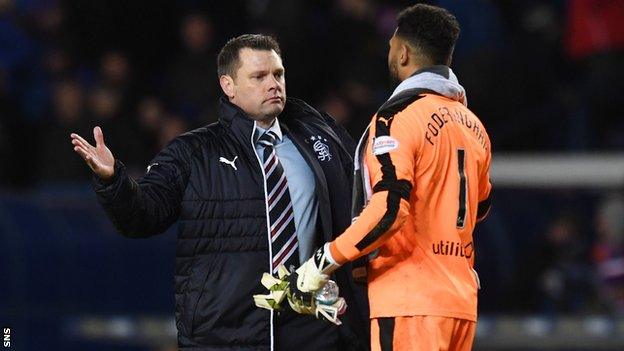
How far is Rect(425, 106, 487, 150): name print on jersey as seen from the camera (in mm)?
4887

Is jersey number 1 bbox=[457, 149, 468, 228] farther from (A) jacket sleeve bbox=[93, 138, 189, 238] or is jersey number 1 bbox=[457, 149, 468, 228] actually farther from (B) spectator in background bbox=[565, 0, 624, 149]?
(B) spectator in background bbox=[565, 0, 624, 149]

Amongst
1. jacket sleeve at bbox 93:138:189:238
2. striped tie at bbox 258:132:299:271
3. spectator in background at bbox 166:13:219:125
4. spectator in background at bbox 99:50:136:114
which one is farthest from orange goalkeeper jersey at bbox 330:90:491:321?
spectator in background at bbox 99:50:136:114

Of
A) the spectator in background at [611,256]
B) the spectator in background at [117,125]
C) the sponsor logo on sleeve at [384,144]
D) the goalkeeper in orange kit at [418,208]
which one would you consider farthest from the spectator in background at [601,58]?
the sponsor logo on sleeve at [384,144]

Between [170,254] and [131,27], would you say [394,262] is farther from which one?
[131,27]

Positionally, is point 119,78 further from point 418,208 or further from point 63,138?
point 418,208

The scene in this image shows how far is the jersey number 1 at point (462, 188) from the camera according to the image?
4.96 m

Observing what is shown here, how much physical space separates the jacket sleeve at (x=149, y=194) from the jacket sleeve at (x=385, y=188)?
0.80 meters

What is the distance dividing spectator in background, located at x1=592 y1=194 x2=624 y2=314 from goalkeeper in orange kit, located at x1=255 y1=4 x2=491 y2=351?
3.98m

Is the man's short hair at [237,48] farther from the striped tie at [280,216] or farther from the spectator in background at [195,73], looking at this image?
the spectator in background at [195,73]

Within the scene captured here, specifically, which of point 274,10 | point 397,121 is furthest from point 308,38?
point 397,121

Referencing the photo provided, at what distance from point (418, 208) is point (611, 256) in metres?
4.29

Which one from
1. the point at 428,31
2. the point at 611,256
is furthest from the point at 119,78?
the point at 428,31

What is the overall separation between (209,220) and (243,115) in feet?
1.56

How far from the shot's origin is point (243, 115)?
5.57 m
